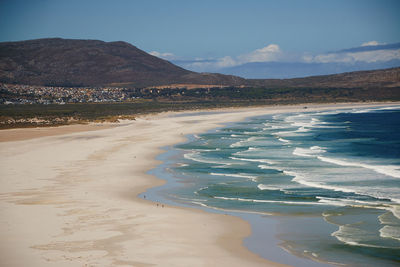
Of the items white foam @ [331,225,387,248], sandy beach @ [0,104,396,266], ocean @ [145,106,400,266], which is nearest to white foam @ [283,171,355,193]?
ocean @ [145,106,400,266]

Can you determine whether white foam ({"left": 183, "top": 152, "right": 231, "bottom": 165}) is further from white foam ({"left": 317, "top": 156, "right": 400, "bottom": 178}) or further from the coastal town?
the coastal town

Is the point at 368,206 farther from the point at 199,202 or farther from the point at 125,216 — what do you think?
the point at 125,216

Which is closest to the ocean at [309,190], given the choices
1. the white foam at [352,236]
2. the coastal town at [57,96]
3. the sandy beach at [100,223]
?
the white foam at [352,236]

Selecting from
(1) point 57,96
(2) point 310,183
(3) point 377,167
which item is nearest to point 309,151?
(3) point 377,167

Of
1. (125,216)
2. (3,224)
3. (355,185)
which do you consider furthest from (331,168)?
(3,224)

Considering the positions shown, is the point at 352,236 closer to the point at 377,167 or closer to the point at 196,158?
the point at 377,167

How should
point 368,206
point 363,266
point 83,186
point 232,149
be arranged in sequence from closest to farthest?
1. point 363,266
2. point 368,206
3. point 83,186
4. point 232,149

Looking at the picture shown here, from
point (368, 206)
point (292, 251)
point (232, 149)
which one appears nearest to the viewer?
point (292, 251)

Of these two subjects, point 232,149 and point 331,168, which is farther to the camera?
point 232,149
